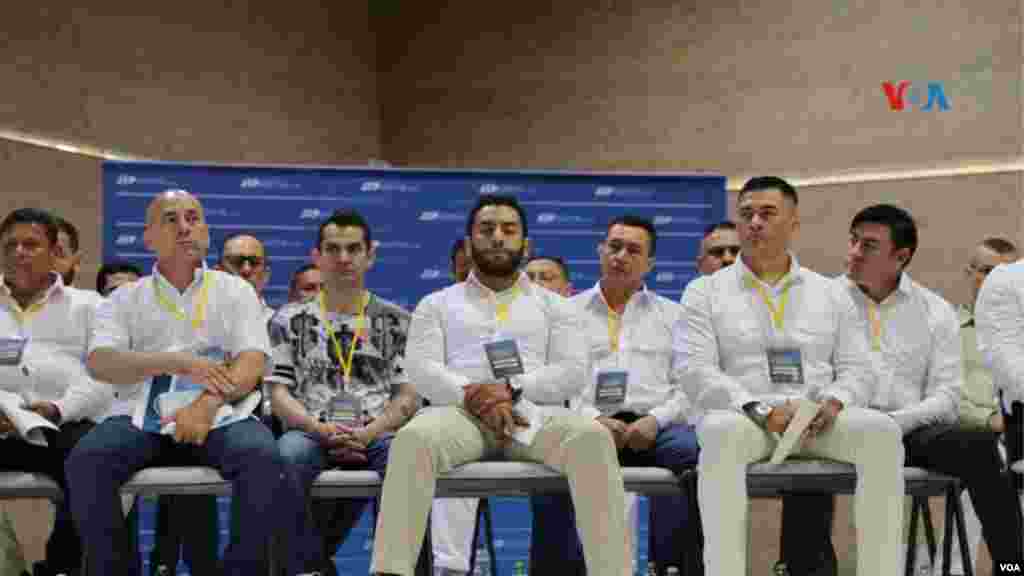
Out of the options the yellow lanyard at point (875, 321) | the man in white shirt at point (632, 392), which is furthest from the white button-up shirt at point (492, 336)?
the yellow lanyard at point (875, 321)

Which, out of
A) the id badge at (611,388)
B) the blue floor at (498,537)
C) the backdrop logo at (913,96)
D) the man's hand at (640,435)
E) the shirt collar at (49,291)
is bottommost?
the blue floor at (498,537)

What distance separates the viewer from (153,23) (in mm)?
9625

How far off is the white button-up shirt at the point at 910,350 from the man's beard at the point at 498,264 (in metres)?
1.37

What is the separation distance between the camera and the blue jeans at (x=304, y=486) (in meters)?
5.22

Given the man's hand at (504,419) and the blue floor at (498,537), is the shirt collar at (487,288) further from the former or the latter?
the blue floor at (498,537)

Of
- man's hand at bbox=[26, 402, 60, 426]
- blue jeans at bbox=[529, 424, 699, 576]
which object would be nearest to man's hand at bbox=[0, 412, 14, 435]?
man's hand at bbox=[26, 402, 60, 426]

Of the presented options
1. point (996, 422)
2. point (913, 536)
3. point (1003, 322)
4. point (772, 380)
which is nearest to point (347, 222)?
point (772, 380)

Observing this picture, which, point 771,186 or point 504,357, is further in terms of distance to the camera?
point 771,186

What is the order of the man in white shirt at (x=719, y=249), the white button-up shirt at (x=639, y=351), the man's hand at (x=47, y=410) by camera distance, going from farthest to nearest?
the man in white shirt at (x=719, y=249)
the white button-up shirt at (x=639, y=351)
the man's hand at (x=47, y=410)

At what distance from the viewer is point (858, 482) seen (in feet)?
16.6

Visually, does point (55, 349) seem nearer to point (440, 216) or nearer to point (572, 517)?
point (572, 517)

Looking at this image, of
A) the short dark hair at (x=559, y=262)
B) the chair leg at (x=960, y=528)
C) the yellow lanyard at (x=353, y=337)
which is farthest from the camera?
the short dark hair at (x=559, y=262)

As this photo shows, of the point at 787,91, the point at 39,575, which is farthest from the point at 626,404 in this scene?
the point at 787,91

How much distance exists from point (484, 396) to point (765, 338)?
47.4 inches
